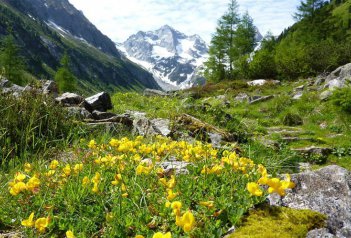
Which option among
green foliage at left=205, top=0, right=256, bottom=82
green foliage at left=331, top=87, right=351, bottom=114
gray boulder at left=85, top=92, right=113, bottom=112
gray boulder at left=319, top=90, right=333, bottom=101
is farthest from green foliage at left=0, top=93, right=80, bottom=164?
green foliage at left=205, top=0, right=256, bottom=82

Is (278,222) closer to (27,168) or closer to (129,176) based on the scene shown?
(129,176)

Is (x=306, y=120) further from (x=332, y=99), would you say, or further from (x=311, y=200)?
(x=311, y=200)

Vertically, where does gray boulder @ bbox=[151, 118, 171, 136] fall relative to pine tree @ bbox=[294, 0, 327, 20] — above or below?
below

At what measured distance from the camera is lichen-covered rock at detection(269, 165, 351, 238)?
2820 mm

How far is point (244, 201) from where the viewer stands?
308 centimetres

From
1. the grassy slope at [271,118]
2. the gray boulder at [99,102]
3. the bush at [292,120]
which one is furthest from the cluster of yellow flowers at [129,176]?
the bush at [292,120]

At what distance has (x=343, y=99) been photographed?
44.7 ft

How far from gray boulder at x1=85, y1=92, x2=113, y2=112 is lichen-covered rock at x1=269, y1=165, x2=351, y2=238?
30.3 ft

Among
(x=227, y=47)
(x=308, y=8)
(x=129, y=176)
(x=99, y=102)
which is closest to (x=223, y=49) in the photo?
(x=227, y=47)

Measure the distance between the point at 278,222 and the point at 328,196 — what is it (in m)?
0.74

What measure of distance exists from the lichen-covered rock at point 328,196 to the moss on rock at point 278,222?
0.43 ft

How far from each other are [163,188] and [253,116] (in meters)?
15.3

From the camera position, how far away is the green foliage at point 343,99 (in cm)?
1352

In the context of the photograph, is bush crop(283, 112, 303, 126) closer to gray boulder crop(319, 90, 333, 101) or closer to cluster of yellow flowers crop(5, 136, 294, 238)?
gray boulder crop(319, 90, 333, 101)
